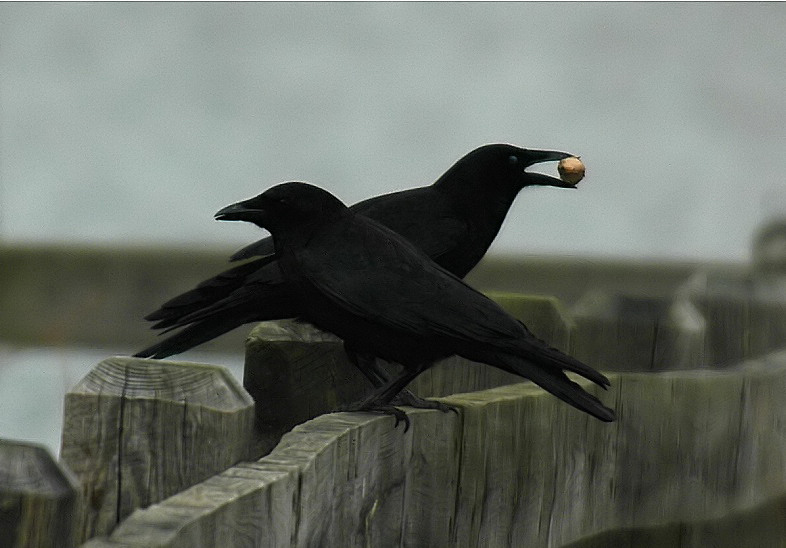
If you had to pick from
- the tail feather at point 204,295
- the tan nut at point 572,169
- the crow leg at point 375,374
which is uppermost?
the tan nut at point 572,169

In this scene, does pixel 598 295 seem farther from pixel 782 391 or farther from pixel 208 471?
pixel 208 471

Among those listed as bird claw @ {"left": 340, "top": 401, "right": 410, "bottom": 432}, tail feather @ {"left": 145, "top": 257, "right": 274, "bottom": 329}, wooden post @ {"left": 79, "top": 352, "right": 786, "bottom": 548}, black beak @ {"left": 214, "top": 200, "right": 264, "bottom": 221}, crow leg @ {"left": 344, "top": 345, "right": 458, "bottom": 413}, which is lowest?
wooden post @ {"left": 79, "top": 352, "right": 786, "bottom": 548}

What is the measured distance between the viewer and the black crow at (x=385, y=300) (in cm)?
176

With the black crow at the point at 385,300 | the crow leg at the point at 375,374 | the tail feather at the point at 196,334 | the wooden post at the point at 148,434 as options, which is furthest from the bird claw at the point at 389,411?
the tail feather at the point at 196,334

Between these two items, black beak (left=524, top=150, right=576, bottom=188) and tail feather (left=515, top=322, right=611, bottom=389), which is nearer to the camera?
tail feather (left=515, top=322, right=611, bottom=389)

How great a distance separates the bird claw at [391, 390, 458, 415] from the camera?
5.69ft

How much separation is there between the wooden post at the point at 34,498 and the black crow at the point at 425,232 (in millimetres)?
1037

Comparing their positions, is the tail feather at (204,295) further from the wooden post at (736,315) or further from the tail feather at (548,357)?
the wooden post at (736,315)

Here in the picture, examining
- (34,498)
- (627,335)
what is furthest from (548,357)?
(34,498)

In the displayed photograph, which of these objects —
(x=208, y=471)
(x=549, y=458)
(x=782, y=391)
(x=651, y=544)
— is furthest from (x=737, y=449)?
(x=208, y=471)

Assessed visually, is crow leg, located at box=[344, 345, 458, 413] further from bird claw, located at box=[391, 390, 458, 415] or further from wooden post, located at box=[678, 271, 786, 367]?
wooden post, located at box=[678, 271, 786, 367]

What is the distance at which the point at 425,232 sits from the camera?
2.20 metres

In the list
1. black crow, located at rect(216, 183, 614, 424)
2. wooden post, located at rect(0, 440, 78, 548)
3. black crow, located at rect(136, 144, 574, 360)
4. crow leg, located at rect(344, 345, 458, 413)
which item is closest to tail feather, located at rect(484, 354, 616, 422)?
black crow, located at rect(216, 183, 614, 424)

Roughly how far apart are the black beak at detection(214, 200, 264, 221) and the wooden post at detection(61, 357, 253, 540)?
19.6 inches
